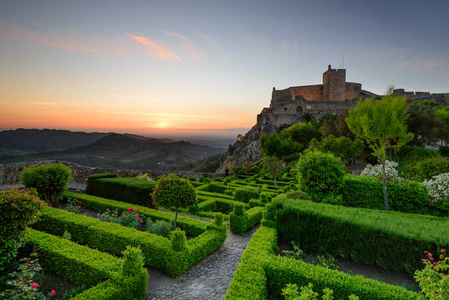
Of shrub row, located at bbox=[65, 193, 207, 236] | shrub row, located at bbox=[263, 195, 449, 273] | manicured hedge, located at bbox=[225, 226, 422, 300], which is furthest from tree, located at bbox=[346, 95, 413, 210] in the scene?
shrub row, located at bbox=[65, 193, 207, 236]

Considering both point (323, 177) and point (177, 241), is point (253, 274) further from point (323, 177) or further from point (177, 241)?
point (323, 177)

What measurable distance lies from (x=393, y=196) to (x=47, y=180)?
57.8 feet

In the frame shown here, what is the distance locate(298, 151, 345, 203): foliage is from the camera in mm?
10703

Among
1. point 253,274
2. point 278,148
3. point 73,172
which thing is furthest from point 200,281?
point 278,148

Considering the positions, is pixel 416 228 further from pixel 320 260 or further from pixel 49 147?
pixel 49 147

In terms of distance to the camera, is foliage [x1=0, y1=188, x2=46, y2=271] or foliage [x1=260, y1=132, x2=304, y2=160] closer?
foliage [x1=0, y1=188, x2=46, y2=271]

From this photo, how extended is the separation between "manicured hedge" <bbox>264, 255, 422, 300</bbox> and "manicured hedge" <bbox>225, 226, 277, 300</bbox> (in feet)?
0.93

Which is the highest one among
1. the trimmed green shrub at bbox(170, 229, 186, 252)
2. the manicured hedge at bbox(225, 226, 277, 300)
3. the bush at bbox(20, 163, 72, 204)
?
the bush at bbox(20, 163, 72, 204)

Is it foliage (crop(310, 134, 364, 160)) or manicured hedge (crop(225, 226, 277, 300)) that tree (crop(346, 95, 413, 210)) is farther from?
foliage (crop(310, 134, 364, 160))

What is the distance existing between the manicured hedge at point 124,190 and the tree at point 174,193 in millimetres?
3662

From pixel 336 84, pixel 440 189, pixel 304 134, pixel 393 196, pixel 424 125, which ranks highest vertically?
pixel 336 84

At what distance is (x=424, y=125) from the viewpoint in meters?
17.9

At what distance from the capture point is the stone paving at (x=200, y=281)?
5004mm

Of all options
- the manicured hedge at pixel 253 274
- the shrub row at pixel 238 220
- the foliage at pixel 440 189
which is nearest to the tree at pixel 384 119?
the foliage at pixel 440 189
